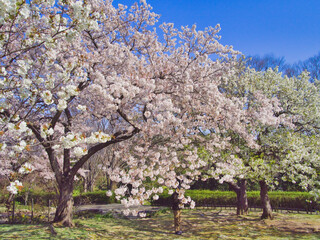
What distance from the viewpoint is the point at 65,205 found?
10578 millimetres

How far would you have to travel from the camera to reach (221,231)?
38.5ft

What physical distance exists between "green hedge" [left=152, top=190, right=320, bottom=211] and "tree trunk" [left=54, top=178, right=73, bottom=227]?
1221 cm

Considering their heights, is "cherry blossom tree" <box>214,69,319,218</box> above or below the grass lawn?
above

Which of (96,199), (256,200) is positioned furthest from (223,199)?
(96,199)

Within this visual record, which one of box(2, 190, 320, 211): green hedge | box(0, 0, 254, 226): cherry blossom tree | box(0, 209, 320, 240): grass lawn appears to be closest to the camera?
box(0, 0, 254, 226): cherry blossom tree

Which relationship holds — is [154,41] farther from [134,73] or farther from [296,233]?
[296,233]

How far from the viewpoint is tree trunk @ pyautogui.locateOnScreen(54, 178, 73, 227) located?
10438 millimetres

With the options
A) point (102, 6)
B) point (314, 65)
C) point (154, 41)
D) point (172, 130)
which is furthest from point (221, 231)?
point (314, 65)

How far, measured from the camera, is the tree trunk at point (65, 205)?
10438 millimetres

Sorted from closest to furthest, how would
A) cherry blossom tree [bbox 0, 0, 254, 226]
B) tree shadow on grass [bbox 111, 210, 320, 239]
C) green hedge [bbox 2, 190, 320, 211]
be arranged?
1. cherry blossom tree [bbox 0, 0, 254, 226]
2. tree shadow on grass [bbox 111, 210, 320, 239]
3. green hedge [bbox 2, 190, 320, 211]

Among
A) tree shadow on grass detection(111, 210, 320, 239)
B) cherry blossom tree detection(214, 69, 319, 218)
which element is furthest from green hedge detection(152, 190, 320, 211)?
cherry blossom tree detection(214, 69, 319, 218)

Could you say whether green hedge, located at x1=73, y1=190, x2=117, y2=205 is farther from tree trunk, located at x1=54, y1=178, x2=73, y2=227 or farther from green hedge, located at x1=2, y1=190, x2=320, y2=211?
tree trunk, located at x1=54, y1=178, x2=73, y2=227

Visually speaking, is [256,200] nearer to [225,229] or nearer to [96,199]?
[225,229]

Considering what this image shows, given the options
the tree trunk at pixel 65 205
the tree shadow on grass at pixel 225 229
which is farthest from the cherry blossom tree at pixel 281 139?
the tree trunk at pixel 65 205
